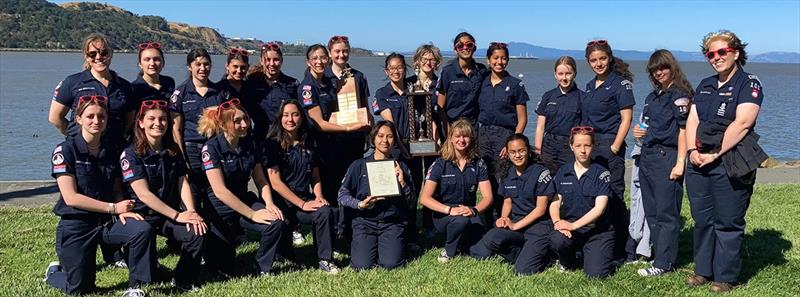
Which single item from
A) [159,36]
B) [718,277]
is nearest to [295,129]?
[718,277]

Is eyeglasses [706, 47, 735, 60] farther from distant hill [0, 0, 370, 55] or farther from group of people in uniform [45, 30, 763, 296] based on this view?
distant hill [0, 0, 370, 55]

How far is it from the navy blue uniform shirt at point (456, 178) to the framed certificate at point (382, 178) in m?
0.58

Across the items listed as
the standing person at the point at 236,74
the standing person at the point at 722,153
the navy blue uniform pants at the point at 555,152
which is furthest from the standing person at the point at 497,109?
the standing person at the point at 236,74

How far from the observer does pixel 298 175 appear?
6879 millimetres

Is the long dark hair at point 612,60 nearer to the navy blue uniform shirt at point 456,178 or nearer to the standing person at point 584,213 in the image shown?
the standing person at point 584,213

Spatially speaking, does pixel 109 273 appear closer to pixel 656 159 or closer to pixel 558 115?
pixel 558 115

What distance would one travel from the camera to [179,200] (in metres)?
6.02

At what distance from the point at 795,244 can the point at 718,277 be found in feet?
7.37

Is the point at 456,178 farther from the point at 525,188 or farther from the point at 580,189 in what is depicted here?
the point at 580,189

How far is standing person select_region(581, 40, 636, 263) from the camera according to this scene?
6.48 metres

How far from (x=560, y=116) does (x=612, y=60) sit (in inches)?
27.7

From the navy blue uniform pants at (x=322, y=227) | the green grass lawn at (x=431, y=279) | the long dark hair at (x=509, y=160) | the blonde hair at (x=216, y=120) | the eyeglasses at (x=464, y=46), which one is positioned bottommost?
the green grass lawn at (x=431, y=279)

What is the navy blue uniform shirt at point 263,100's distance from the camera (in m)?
7.34

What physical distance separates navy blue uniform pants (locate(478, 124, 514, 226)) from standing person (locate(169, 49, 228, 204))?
2620 mm
